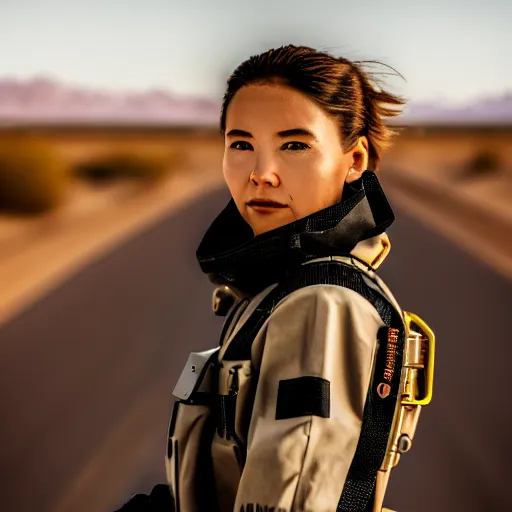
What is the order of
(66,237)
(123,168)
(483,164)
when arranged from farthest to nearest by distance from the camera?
(483,164), (123,168), (66,237)

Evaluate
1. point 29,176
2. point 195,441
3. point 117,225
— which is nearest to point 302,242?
point 195,441

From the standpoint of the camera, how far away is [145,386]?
7664mm

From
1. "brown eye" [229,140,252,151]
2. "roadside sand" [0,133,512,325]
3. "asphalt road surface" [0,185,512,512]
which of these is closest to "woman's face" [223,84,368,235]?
"brown eye" [229,140,252,151]

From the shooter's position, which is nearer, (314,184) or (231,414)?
(231,414)

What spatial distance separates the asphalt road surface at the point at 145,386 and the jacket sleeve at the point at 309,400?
343cm

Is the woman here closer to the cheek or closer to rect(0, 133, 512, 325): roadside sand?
the cheek

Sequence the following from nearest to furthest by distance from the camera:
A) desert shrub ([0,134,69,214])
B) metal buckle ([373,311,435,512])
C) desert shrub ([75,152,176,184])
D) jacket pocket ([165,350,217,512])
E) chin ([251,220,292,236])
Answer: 1. metal buckle ([373,311,435,512])
2. jacket pocket ([165,350,217,512])
3. chin ([251,220,292,236])
4. desert shrub ([0,134,69,214])
5. desert shrub ([75,152,176,184])

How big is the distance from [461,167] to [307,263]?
6152 centimetres

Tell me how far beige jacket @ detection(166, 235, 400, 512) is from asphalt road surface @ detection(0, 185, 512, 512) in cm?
334

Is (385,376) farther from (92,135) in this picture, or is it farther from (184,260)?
(92,135)

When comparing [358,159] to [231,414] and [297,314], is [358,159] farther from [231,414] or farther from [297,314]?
[231,414]

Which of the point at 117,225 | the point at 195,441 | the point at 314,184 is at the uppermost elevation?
the point at 314,184

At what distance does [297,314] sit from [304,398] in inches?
6.7

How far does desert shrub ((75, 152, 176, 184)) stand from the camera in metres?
45.8
